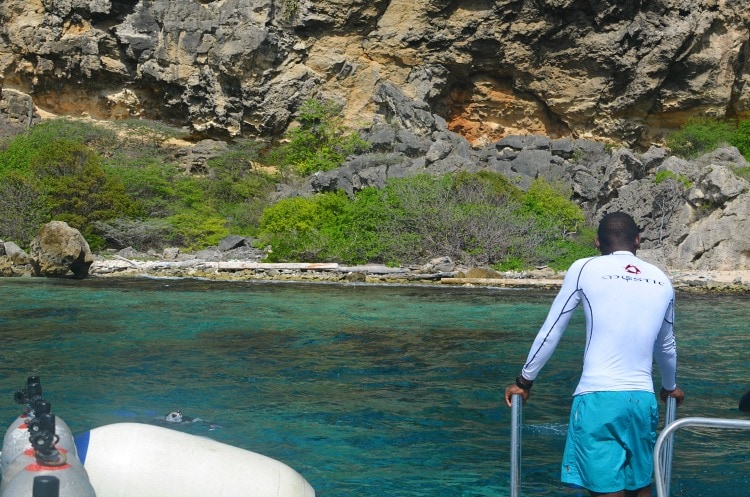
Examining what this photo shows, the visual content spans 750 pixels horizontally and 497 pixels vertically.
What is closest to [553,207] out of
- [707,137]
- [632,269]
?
[707,137]

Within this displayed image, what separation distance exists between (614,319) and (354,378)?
19.9ft

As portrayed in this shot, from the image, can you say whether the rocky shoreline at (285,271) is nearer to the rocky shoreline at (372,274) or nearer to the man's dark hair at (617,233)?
the rocky shoreline at (372,274)

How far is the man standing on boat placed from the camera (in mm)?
3779

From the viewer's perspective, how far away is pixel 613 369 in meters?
3.83

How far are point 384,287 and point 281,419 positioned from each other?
1345cm

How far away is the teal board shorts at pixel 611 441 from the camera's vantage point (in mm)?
3764

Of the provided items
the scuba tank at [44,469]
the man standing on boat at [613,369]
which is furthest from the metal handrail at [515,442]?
the scuba tank at [44,469]

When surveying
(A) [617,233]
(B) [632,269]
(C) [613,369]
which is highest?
(A) [617,233]

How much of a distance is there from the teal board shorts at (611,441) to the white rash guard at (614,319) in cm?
7

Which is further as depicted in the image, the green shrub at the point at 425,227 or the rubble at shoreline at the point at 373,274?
the green shrub at the point at 425,227

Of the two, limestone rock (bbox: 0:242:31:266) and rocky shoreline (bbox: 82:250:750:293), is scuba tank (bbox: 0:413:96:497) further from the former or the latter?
limestone rock (bbox: 0:242:31:266)

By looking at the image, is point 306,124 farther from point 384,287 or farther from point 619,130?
point 384,287

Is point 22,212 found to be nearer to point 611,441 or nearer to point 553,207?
point 553,207

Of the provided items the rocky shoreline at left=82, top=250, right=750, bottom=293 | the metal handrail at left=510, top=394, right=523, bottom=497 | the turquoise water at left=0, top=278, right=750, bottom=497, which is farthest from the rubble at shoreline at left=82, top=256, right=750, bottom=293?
the metal handrail at left=510, top=394, right=523, bottom=497
